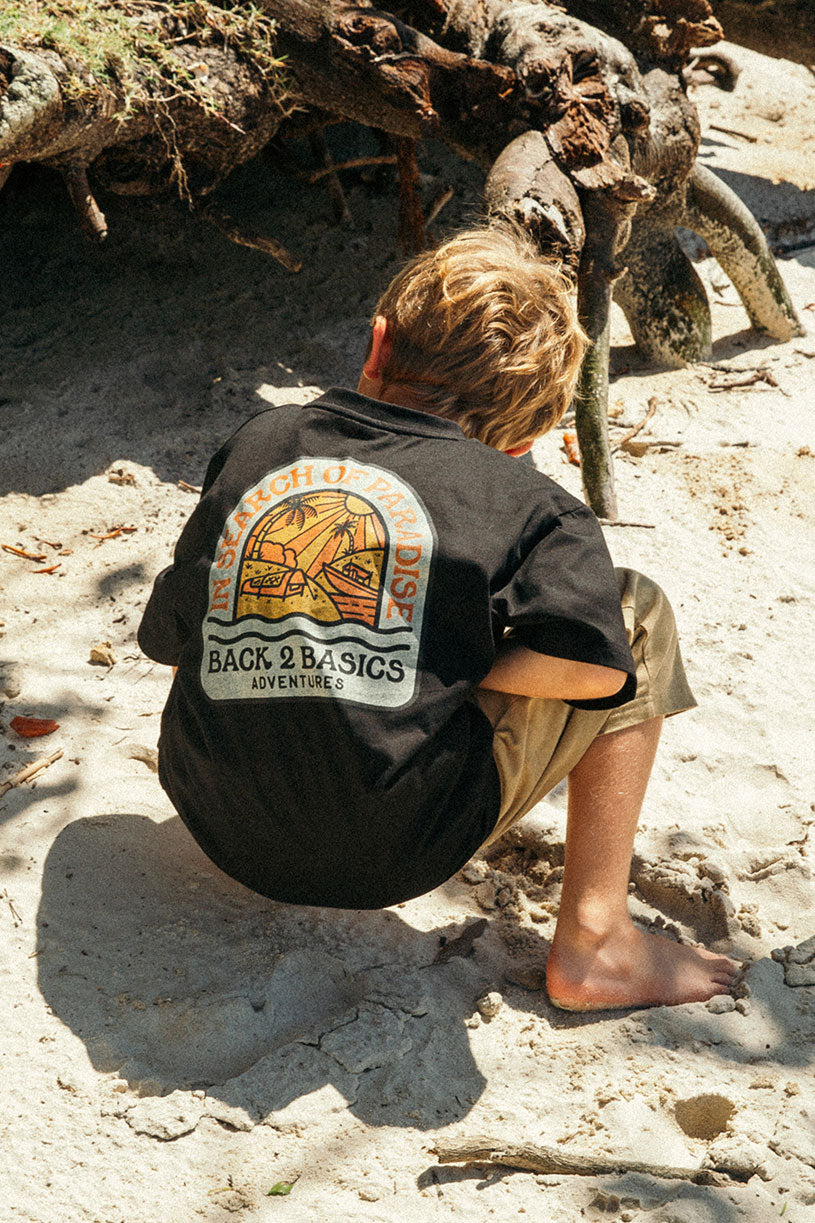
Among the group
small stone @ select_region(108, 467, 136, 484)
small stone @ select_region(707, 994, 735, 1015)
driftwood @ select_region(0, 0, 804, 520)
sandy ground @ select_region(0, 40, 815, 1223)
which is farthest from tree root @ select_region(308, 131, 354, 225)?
small stone @ select_region(707, 994, 735, 1015)

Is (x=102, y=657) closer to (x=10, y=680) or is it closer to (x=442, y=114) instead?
(x=10, y=680)

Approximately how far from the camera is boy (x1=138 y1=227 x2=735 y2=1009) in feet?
5.36

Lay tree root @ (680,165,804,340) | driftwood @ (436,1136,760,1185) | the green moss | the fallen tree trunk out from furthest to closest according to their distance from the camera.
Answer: the fallen tree trunk, tree root @ (680,165,804,340), the green moss, driftwood @ (436,1136,760,1185)

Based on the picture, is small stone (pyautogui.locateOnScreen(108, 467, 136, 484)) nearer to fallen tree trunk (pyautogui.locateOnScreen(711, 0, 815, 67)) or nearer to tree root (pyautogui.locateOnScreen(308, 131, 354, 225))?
tree root (pyautogui.locateOnScreen(308, 131, 354, 225))

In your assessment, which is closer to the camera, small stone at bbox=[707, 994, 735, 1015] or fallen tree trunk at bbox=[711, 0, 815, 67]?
small stone at bbox=[707, 994, 735, 1015]

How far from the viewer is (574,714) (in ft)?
6.22

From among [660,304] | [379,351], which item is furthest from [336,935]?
[660,304]

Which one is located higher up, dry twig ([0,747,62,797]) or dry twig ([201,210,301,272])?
dry twig ([201,210,301,272])

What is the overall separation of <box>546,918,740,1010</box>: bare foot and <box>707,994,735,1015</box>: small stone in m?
0.03

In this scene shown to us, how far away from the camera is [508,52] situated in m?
3.59

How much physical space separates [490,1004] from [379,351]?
1196mm

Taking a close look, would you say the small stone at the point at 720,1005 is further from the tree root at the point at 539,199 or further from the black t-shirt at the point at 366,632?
the tree root at the point at 539,199

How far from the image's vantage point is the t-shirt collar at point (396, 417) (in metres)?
1.76

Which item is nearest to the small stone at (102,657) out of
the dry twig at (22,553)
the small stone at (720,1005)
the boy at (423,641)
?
the dry twig at (22,553)
